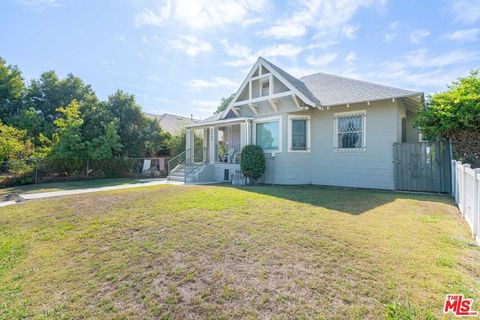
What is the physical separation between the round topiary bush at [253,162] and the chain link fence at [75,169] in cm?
979

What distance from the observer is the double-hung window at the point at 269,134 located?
12477 mm

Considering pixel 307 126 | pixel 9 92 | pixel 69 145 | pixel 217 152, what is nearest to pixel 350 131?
pixel 307 126

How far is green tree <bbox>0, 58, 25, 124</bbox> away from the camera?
893 inches

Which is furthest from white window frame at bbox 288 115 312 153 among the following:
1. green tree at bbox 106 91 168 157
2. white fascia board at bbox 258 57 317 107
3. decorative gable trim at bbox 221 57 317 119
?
green tree at bbox 106 91 168 157

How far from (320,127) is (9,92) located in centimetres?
2794

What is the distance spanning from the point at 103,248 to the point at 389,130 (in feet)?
35.1

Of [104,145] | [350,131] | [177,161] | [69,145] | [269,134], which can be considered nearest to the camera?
[350,131]

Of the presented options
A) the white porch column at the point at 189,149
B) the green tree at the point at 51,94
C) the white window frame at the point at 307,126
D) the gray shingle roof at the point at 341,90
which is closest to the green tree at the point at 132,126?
the green tree at the point at 51,94

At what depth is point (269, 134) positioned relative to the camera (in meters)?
12.9

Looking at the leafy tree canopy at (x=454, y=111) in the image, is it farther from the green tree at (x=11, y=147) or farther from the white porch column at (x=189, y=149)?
the green tree at (x=11, y=147)

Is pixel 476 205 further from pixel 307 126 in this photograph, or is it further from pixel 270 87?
pixel 270 87

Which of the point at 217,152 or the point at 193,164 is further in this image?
the point at 193,164

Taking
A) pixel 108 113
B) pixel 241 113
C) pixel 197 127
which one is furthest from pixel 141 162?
pixel 241 113

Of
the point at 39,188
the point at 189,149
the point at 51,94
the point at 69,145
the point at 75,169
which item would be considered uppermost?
the point at 51,94
